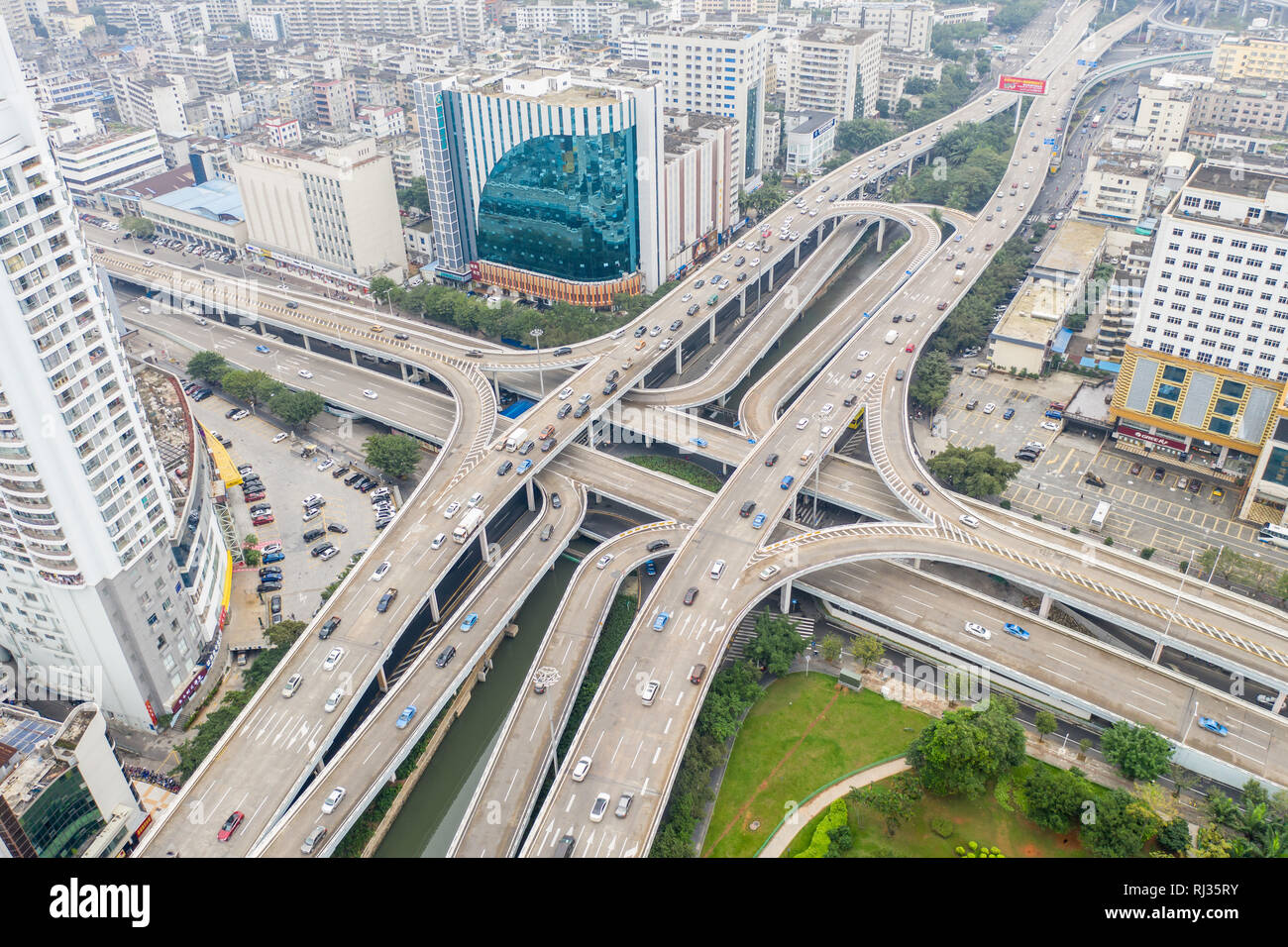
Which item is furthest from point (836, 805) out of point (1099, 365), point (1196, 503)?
point (1099, 365)

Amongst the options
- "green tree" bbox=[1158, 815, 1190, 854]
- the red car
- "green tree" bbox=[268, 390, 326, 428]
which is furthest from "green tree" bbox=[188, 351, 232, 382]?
"green tree" bbox=[1158, 815, 1190, 854]

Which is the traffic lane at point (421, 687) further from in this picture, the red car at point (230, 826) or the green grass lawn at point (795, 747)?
the green grass lawn at point (795, 747)

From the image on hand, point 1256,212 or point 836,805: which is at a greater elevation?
point 1256,212

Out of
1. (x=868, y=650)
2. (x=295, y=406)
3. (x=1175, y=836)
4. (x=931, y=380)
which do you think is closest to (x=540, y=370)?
(x=295, y=406)

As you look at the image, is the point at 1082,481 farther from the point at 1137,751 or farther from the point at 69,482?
the point at 69,482

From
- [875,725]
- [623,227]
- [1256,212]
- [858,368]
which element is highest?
[1256,212]

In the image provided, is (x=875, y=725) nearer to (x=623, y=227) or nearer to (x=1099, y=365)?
(x=1099, y=365)
